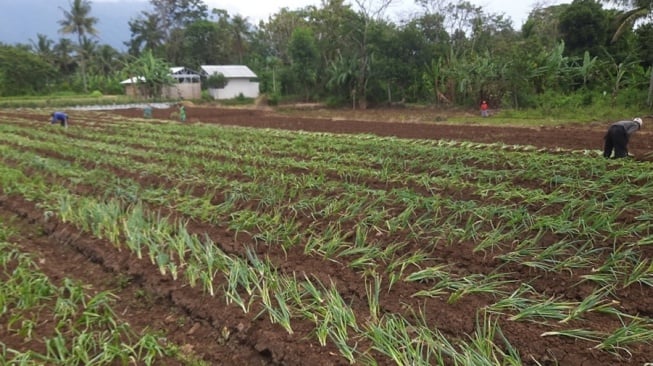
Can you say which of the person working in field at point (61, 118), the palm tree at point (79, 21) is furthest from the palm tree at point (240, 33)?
the person working in field at point (61, 118)

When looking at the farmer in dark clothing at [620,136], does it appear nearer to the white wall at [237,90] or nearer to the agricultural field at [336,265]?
the agricultural field at [336,265]

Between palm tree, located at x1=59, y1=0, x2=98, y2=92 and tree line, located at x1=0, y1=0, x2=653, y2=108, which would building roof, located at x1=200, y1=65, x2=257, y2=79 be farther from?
palm tree, located at x1=59, y1=0, x2=98, y2=92

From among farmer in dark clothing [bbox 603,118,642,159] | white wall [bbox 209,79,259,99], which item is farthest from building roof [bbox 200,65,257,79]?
farmer in dark clothing [bbox 603,118,642,159]

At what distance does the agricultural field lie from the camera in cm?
300

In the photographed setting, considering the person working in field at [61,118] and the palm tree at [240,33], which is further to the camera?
the palm tree at [240,33]

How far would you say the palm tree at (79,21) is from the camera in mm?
45209

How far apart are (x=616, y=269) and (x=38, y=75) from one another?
4649 centimetres

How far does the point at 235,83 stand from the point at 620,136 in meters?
35.4

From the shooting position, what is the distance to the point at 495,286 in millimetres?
3684

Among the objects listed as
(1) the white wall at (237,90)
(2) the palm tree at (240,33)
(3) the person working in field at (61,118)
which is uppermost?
(2) the palm tree at (240,33)

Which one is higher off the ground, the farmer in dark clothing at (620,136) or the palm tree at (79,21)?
the palm tree at (79,21)

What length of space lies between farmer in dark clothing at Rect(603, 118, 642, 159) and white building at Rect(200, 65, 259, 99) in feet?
111

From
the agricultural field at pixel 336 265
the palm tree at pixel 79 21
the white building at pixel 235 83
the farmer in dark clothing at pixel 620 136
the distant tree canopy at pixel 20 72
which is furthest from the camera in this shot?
the palm tree at pixel 79 21

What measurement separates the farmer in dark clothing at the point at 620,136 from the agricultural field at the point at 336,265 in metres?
0.36
